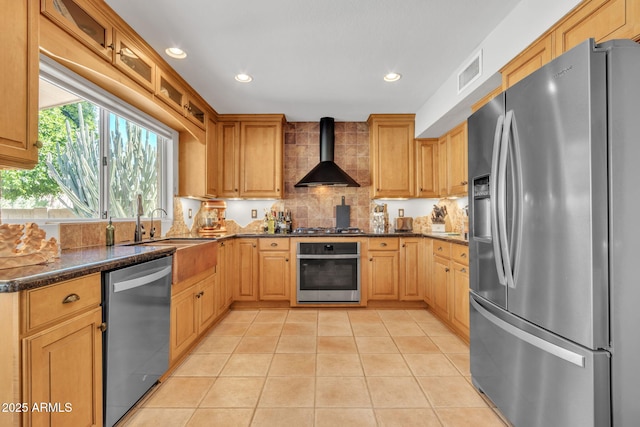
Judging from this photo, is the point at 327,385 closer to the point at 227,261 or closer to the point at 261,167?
the point at 227,261

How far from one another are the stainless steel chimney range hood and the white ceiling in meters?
0.73

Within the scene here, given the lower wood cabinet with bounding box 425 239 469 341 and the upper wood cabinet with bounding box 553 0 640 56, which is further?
the lower wood cabinet with bounding box 425 239 469 341

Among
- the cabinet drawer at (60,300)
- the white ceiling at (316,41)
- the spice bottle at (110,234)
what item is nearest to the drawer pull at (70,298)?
the cabinet drawer at (60,300)

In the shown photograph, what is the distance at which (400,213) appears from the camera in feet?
14.1

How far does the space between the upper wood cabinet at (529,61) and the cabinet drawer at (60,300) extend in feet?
8.59

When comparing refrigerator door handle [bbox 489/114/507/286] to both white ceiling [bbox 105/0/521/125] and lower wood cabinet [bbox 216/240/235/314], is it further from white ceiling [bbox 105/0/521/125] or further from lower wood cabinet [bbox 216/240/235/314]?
lower wood cabinet [bbox 216/240/235/314]

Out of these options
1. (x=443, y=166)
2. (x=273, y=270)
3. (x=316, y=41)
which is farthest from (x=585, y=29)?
(x=273, y=270)

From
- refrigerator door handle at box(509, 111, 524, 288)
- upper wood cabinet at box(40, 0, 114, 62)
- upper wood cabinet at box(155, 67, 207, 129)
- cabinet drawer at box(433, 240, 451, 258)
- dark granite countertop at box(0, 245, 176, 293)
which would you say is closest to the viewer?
dark granite countertop at box(0, 245, 176, 293)

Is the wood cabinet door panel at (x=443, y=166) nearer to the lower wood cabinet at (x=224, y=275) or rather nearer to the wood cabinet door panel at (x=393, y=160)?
the wood cabinet door panel at (x=393, y=160)

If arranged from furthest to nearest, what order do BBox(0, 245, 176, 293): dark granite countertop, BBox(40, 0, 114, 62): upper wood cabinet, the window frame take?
1. the window frame
2. BBox(40, 0, 114, 62): upper wood cabinet
3. BBox(0, 245, 176, 293): dark granite countertop

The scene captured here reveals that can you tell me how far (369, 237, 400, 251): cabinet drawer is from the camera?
3691mm

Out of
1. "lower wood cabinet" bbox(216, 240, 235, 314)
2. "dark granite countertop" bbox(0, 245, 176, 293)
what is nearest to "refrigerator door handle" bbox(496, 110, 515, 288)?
"dark granite countertop" bbox(0, 245, 176, 293)

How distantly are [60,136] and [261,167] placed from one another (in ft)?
7.16

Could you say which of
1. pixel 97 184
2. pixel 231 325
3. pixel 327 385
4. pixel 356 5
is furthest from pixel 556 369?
pixel 97 184
